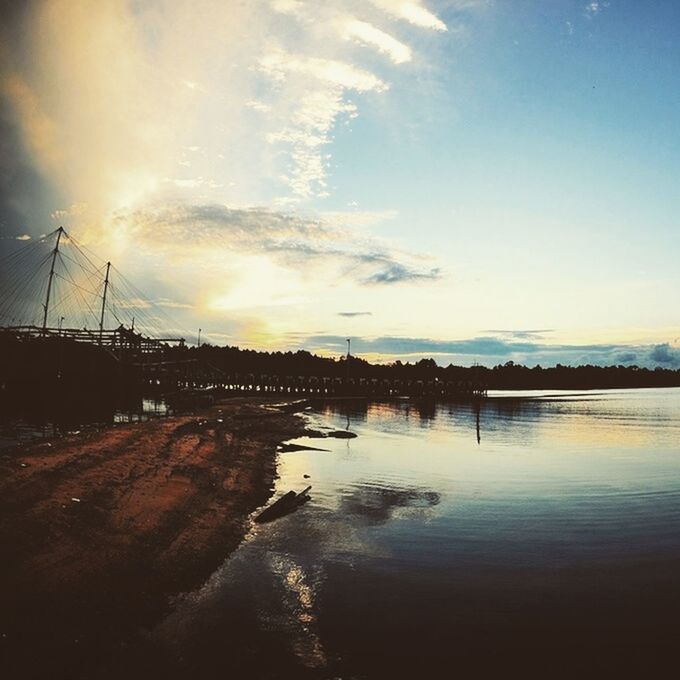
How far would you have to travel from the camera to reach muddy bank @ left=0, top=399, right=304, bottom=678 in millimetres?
9078

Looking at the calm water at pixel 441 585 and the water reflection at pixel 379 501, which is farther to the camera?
the water reflection at pixel 379 501

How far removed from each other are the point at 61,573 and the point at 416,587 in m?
8.58

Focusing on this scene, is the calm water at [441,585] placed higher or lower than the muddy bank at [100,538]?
lower

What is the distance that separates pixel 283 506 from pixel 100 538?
319 inches

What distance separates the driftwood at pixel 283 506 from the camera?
18781mm

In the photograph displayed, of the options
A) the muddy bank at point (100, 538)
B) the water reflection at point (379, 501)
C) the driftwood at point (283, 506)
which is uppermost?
the muddy bank at point (100, 538)

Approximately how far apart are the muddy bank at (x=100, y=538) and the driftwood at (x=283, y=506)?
2.67ft

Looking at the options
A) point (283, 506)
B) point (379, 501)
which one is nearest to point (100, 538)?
point (283, 506)

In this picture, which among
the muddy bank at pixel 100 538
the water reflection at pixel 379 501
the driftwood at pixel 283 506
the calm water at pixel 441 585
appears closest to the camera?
the muddy bank at pixel 100 538

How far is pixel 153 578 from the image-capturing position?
38.8 ft

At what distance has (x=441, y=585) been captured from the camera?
13.3m

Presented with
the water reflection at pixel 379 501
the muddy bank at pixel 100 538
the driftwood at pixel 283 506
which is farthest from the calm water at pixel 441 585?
the muddy bank at pixel 100 538

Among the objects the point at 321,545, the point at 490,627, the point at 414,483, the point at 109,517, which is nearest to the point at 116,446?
the point at 109,517

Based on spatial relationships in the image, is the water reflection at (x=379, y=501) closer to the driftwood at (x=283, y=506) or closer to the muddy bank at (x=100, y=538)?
the driftwood at (x=283, y=506)
